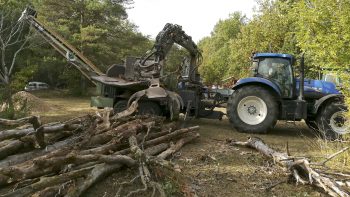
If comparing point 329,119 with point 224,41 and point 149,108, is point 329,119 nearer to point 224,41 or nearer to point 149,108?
point 149,108

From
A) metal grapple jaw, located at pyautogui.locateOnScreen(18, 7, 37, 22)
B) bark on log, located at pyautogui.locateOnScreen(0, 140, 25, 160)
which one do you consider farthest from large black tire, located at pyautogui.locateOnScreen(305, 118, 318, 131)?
metal grapple jaw, located at pyautogui.locateOnScreen(18, 7, 37, 22)

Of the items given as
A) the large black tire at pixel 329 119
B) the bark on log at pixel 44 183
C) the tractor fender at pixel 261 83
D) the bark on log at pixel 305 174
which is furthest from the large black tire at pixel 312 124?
the bark on log at pixel 44 183

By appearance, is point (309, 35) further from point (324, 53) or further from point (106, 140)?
point (106, 140)

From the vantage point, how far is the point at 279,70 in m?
10.2

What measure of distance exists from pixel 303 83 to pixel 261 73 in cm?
113

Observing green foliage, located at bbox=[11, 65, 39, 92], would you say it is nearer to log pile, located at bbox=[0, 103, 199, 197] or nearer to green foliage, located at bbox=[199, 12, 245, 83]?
log pile, located at bbox=[0, 103, 199, 197]

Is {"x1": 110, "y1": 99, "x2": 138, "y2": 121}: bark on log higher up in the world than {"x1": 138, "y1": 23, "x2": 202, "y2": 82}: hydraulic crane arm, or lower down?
lower down

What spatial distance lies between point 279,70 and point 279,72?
0.18ft

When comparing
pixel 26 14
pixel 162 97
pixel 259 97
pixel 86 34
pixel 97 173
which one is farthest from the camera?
pixel 86 34

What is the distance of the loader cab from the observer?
10148 millimetres

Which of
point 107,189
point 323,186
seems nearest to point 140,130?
point 107,189

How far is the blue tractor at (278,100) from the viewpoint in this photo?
386 inches

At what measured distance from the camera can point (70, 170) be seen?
5.13 m

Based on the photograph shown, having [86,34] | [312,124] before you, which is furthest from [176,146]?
[86,34]
